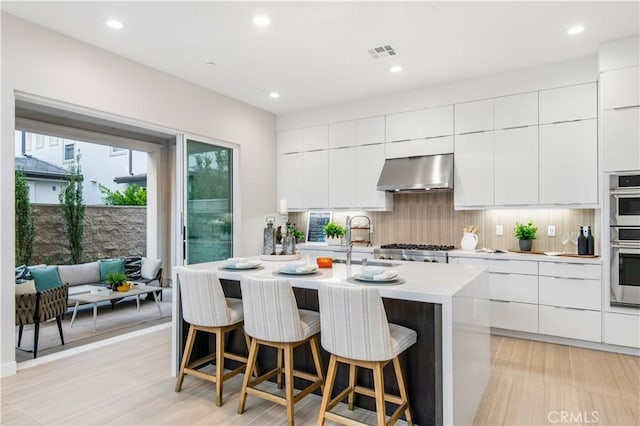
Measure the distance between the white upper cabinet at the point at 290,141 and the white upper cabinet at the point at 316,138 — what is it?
93 mm

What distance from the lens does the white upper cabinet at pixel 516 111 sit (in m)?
4.18

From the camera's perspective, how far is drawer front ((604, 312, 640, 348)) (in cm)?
349

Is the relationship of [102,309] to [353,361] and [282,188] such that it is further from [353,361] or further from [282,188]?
[353,361]

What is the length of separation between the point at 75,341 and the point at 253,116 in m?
3.67

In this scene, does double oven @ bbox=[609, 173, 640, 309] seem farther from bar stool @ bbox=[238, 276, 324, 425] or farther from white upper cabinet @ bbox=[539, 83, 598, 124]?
bar stool @ bbox=[238, 276, 324, 425]

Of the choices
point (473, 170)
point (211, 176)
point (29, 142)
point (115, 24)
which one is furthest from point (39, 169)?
point (473, 170)

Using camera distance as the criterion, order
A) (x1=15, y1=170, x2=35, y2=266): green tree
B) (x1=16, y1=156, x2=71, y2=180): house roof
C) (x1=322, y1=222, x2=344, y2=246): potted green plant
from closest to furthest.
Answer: (x1=322, y1=222, x2=344, y2=246): potted green plant
(x1=15, y1=170, x2=35, y2=266): green tree
(x1=16, y1=156, x2=71, y2=180): house roof

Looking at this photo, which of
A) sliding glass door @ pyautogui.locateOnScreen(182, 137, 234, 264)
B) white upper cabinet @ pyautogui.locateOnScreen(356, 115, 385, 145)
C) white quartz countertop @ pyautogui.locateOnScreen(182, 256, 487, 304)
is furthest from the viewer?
white upper cabinet @ pyautogui.locateOnScreen(356, 115, 385, 145)

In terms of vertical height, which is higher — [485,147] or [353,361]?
[485,147]

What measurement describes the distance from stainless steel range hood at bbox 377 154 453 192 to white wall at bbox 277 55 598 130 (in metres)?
0.70

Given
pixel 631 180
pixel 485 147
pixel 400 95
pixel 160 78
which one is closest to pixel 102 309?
pixel 160 78

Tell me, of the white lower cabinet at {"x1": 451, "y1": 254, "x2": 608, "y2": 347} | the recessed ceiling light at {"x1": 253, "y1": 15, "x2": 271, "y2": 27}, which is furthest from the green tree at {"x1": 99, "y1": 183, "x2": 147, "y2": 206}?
the white lower cabinet at {"x1": 451, "y1": 254, "x2": 608, "y2": 347}

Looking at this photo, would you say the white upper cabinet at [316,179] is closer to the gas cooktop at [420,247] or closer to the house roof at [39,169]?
the gas cooktop at [420,247]

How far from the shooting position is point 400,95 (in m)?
5.05
